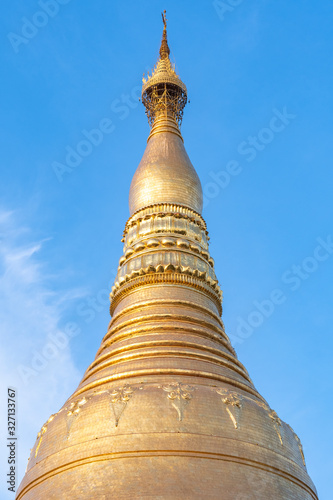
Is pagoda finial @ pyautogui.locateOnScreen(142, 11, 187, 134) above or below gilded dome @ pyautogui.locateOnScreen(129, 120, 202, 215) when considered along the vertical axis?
above

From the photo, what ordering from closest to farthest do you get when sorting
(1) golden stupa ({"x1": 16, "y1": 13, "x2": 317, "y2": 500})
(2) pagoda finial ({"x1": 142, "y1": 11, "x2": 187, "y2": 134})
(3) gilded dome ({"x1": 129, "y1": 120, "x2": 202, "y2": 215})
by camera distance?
(1) golden stupa ({"x1": 16, "y1": 13, "x2": 317, "y2": 500}), (3) gilded dome ({"x1": 129, "y1": 120, "x2": 202, "y2": 215}), (2) pagoda finial ({"x1": 142, "y1": 11, "x2": 187, "y2": 134})

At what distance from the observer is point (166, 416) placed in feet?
27.2

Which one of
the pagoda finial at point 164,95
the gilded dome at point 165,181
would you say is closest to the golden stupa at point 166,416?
the gilded dome at point 165,181

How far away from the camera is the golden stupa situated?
7.77 meters

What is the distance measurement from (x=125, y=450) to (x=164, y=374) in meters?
1.65

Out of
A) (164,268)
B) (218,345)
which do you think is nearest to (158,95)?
(164,268)

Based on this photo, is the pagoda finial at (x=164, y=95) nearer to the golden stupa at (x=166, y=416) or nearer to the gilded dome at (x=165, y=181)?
the gilded dome at (x=165, y=181)

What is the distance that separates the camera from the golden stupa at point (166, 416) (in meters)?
7.77

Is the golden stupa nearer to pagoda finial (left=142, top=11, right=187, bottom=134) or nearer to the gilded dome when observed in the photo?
the gilded dome

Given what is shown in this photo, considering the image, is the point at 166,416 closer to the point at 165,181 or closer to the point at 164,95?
the point at 165,181

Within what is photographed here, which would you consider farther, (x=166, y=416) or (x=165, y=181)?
(x=165, y=181)

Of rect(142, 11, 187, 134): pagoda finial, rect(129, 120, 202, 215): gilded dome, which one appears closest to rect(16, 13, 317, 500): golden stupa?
rect(129, 120, 202, 215): gilded dome

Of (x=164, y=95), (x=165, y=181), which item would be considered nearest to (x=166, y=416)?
(x=165, y=181)

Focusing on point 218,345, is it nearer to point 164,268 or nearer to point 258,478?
point 164,268
